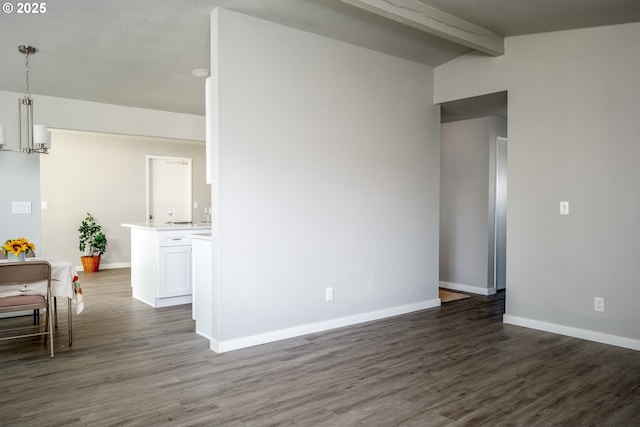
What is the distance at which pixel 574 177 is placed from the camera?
4.12m

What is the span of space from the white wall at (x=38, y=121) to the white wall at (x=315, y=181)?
2.69 metres

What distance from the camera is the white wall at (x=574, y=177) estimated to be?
12.5ft

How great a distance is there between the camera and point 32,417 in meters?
2.50

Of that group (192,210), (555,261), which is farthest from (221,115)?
(192,210)

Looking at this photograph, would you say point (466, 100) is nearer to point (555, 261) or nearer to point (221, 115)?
point (555, 261)

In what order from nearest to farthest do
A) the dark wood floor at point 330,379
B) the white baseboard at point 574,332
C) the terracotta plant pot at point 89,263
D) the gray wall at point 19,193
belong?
the dark wood floor at point 330,379, the white baseboard at point 574,332, the gray wall at point 19,193, the terracotta plant pot at point 89,263

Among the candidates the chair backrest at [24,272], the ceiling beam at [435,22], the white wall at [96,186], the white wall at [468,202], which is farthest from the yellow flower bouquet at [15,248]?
the white wall at [468,202]

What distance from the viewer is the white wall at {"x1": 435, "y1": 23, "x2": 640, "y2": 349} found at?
3818 millimetres

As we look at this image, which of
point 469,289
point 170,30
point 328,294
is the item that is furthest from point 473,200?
point 170,30

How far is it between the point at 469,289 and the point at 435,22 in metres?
3.69

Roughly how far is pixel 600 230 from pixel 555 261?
1.59 ft

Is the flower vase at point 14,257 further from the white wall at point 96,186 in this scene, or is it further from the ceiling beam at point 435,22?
the white wall at point 96,186

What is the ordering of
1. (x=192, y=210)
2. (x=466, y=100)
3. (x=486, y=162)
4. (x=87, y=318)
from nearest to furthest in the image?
(x=87, y=318), (x=466, y=100), (x=486, y=162), (x=192, y=210)

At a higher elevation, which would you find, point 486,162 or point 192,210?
point 486,162
